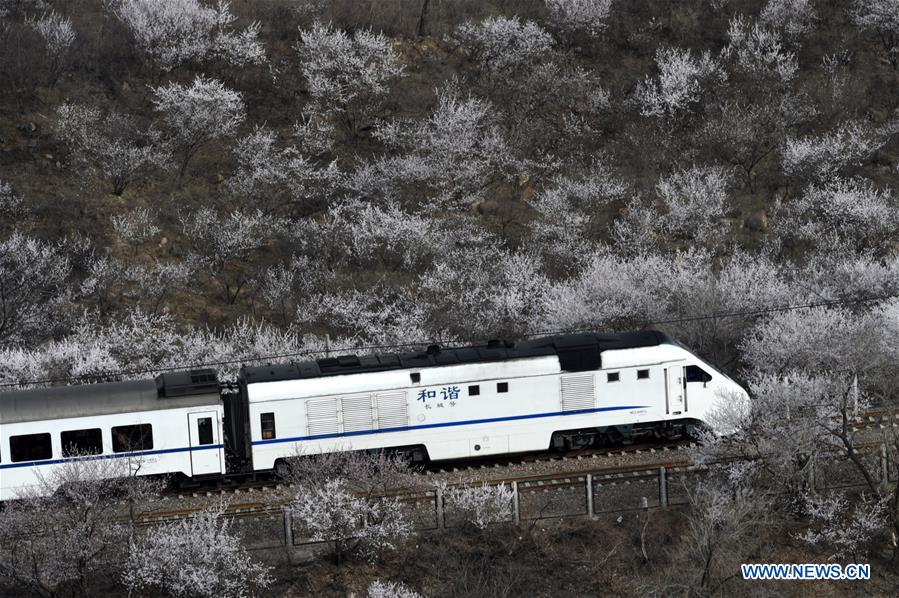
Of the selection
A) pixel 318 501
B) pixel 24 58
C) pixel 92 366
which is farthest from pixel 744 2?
pixel 318 501

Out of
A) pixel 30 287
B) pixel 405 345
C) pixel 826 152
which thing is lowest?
pixel 405 345

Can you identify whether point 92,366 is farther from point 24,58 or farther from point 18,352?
point 24,58

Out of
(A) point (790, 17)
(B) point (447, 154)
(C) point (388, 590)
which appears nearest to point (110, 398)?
(C) point (388, 590)

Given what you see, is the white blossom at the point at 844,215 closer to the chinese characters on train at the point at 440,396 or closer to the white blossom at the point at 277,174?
the white blossom at the point at 277,174

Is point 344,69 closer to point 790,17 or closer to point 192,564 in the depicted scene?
point 790,17

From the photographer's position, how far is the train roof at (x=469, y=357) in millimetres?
29141

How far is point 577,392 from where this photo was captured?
1182 inches

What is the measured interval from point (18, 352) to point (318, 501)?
16877 mm

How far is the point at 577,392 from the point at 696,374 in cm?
340

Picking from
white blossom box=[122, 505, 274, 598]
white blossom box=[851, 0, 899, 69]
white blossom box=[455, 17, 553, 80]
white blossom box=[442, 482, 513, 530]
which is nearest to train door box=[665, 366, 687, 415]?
white blossom box=[442, 482, 513, 530]

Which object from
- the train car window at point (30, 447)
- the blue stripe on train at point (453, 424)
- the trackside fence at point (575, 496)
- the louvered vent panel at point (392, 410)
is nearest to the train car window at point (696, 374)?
the blue stripe on train at point (453, 424)

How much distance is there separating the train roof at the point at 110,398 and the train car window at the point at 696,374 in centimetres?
1257

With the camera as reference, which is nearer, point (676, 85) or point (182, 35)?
point (182, 35)

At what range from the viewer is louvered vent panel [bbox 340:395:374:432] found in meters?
29.0
